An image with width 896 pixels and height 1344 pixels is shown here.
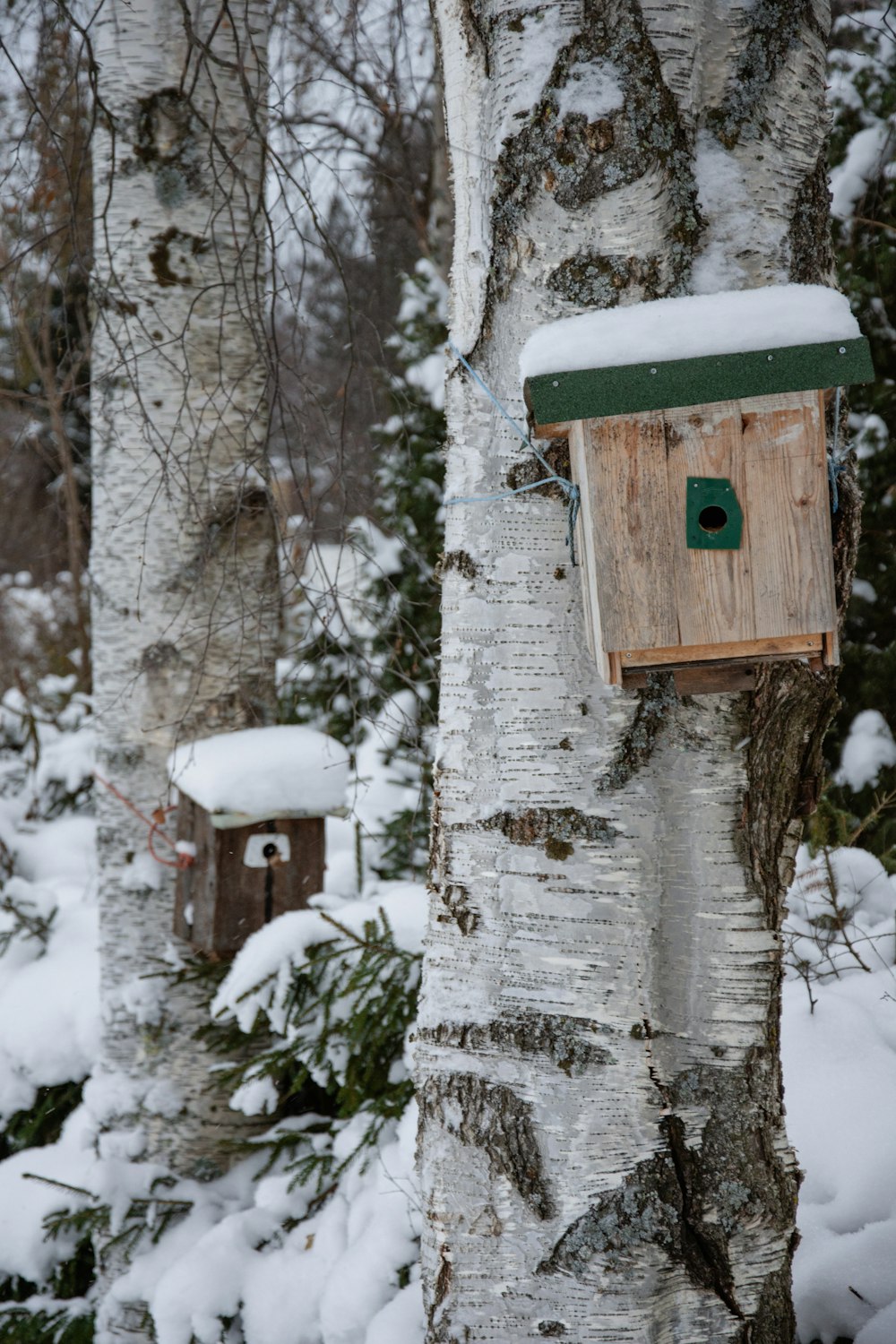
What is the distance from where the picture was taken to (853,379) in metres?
1.37

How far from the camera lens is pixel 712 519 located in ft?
4.74

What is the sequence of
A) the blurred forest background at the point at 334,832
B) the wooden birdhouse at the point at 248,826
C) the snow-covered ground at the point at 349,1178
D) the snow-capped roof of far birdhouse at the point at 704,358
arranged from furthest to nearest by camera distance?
the wooden birdhouse at the point at 248,826 < the blurred forest background at the point at 334,832 < the snow-covered ground at the point at 349,1178 < the snow-capped roof of far birdhouse at the point at 704,358

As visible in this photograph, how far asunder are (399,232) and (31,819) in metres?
5.77

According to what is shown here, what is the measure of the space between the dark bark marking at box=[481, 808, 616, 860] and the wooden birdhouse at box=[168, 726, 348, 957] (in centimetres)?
115

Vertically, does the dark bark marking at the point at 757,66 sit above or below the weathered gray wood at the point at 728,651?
above

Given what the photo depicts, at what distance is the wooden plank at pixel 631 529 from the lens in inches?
55.6

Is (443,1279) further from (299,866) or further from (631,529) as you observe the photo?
(299,866)

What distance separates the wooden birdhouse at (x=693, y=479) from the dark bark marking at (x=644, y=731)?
15cm

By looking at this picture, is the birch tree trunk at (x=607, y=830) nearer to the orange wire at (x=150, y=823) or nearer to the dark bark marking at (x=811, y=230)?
the dark bark marking at (x=811, y=230)

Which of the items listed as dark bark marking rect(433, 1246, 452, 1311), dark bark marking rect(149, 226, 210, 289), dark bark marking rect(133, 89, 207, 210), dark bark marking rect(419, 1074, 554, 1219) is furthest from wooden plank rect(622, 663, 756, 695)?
dark bark marking rect(133, 89, 207, 210)

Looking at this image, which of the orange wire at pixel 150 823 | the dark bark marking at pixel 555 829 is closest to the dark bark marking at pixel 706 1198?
the dark bark marking at pixel 555 829

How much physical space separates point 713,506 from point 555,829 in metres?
0.53

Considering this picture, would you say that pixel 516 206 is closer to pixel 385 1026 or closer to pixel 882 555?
pixel 385 1026

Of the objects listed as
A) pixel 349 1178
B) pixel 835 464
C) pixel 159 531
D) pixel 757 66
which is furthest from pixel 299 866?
pixel 757 66
